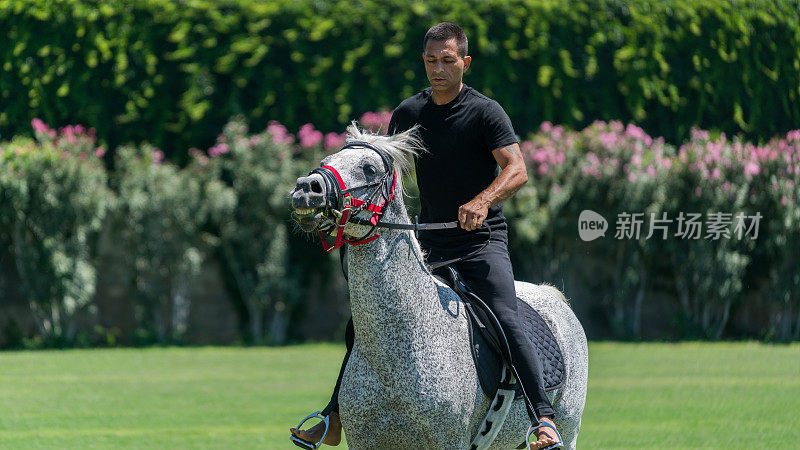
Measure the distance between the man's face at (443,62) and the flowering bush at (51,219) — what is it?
12.1 metres

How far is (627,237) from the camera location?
17.1 meters

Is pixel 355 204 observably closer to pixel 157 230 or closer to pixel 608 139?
pixel 157 230

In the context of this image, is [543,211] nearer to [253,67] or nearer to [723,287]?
[723,287]

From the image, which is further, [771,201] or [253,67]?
[253,67]

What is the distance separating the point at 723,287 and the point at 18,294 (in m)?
11.7

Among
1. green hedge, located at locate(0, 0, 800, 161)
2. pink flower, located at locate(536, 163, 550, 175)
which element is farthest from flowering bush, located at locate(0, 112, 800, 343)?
green hedge, located at locate(0, 0, 800, 161)

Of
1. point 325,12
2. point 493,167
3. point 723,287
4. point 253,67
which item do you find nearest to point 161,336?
point 253,67

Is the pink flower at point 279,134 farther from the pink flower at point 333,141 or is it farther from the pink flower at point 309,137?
the pink flower at point 333,141

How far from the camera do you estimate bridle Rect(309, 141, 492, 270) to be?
4.41 metres

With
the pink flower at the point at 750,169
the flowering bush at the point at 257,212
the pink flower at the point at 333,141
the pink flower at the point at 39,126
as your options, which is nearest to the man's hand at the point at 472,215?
the flowering bush at the point at 257,212

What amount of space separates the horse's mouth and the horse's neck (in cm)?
43

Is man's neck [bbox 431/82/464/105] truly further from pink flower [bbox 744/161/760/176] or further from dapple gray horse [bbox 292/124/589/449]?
pink flower [bbox 744/161/760/176]

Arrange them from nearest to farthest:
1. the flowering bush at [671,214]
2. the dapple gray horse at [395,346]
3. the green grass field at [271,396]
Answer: the dapple gray horse at [395,346]
the green grass field at [271,396]
the flowering bush at [671,214]

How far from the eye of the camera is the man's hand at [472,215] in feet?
16.0
